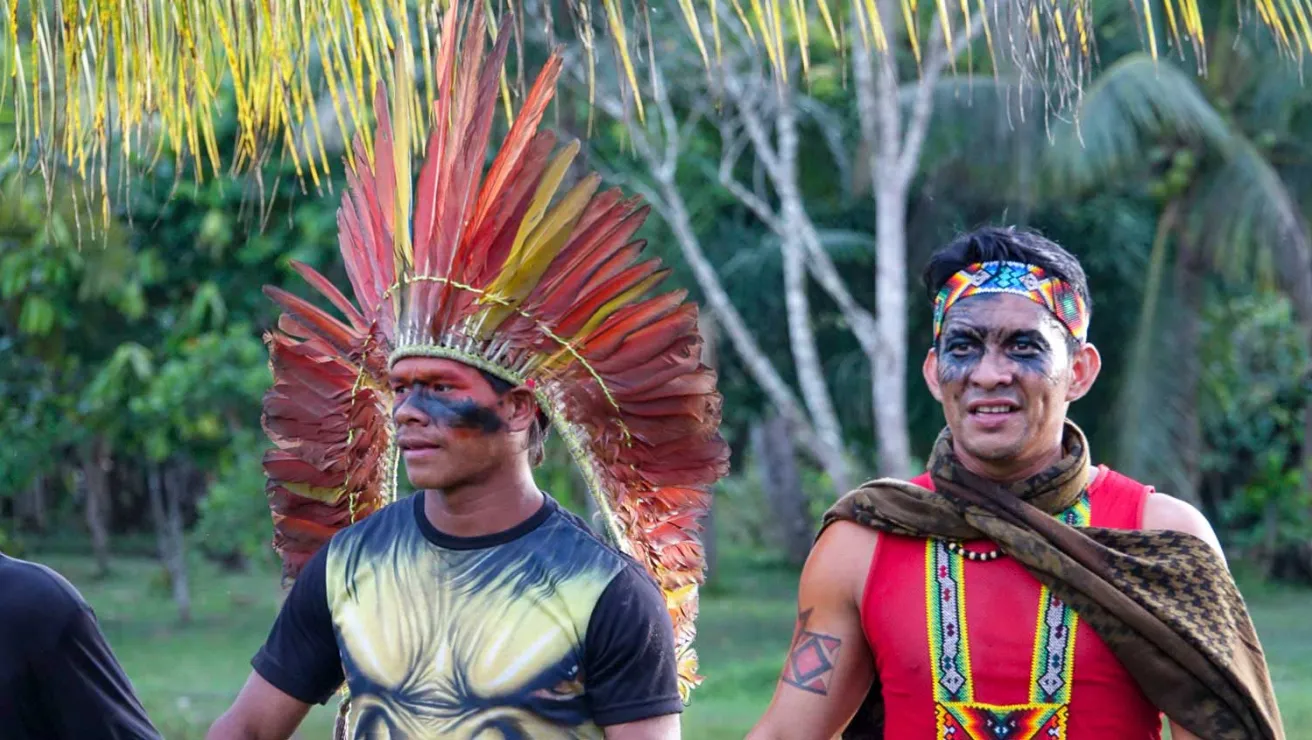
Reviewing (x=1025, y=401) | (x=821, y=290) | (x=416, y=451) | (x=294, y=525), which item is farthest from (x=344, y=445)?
(x=821, y=290)

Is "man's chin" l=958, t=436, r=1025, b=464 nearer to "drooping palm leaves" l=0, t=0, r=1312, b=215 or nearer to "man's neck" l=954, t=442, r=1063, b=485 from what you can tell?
"man's neck" l=954, t=442, r=1063, b=485

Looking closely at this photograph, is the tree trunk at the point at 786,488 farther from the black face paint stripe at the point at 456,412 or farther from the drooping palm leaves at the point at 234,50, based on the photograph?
the black face paint stripe at the point at 456,412

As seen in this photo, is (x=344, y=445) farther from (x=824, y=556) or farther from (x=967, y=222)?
(x=967, y=222)

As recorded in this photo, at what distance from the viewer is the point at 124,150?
141 inches

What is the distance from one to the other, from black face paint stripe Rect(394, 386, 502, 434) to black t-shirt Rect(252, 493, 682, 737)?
6.7 inches

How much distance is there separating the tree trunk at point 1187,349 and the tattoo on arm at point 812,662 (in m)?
13.8

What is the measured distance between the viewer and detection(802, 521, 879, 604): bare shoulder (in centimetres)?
327

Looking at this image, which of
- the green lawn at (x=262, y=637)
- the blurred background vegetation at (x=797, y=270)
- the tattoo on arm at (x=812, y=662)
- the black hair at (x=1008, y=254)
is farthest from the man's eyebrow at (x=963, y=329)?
the blurred background vegetation at (x=797, y=270)

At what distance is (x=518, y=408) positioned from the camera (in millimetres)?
3197

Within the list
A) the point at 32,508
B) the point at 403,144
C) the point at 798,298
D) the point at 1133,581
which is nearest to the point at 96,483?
the point at 32,508

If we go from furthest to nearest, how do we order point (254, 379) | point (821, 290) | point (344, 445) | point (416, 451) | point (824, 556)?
point (821, 290) < point (254, 379) < point (344, 445) < point (824, 556) < point (416, 451)

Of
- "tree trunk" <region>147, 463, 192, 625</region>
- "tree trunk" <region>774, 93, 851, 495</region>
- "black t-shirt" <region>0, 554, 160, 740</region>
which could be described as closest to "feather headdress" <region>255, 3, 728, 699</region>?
"black t-shirt" <region>0, 554, 160, 740</region>

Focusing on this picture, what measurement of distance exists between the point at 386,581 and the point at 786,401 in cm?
1239

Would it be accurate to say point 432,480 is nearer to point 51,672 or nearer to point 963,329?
point 51,672
